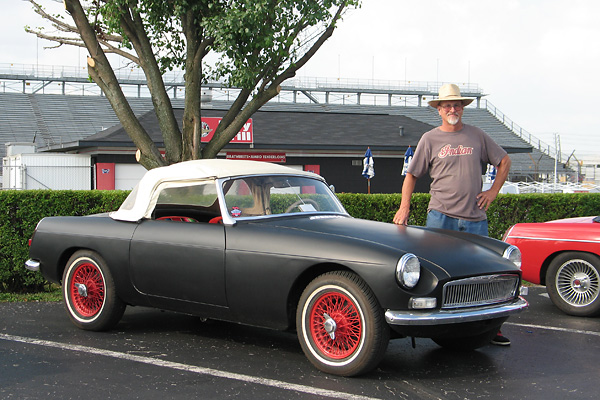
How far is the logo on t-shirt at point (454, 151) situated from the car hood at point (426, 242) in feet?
2.46

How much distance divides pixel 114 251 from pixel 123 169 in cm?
2356

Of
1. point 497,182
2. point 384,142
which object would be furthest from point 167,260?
point 384,142

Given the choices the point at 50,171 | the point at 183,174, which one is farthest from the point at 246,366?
the point at 50,171

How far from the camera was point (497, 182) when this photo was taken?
19.8 ft

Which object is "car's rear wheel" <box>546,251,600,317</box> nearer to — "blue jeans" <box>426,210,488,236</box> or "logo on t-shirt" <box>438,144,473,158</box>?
"blue jeans" <box>426,210,488,236</box>

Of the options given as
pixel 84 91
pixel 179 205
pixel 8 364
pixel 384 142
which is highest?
pixel 84 91

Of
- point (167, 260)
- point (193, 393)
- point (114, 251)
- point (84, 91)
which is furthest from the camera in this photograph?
point (84, 91)

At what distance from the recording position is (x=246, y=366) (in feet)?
16.2

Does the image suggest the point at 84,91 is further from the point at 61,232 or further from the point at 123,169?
the point at 61,232

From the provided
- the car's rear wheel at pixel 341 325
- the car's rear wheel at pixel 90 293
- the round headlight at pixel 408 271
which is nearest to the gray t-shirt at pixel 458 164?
the round headlight at pixel 408 271

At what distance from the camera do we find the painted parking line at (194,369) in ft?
14.0

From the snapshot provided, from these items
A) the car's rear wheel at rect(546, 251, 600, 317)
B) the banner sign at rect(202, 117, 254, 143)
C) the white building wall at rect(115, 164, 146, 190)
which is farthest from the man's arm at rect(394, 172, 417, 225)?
the white building wall at rect(115, 164, 146, 190)

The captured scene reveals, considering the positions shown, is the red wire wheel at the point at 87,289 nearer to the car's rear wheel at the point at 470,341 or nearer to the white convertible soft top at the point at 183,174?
the white convertible soft top at the point at 183,174

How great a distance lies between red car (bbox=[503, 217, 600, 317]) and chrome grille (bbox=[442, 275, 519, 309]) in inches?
100
